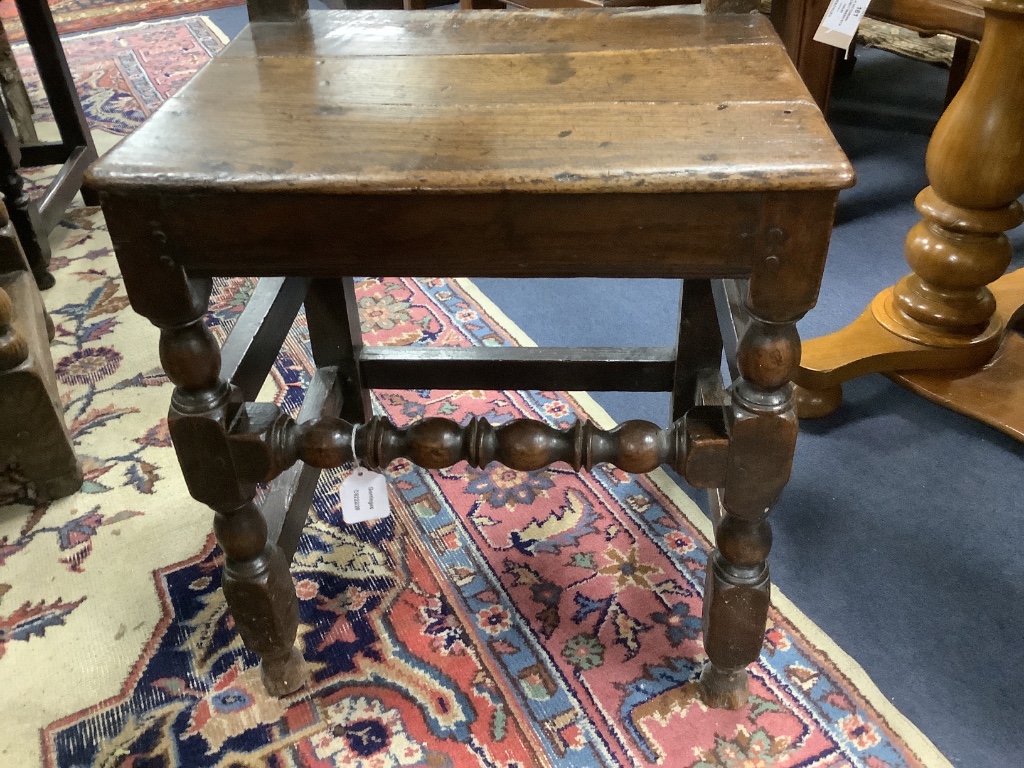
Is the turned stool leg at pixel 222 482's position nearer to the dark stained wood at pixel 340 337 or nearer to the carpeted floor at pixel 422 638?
the carpeted floor at pixel 422 638

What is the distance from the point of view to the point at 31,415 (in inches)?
42.2

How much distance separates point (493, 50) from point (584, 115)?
0.20 meters

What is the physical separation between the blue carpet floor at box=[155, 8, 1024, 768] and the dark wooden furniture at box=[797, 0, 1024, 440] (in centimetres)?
5

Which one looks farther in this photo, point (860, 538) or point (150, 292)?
point (860, 538)

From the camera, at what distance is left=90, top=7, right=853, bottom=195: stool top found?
56 cm

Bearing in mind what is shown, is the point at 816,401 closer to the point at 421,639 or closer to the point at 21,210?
the point at 421,639

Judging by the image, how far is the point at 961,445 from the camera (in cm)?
119

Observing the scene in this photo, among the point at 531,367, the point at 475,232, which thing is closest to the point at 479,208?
the point at 475,232

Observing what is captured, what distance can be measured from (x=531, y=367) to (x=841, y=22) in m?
0.57

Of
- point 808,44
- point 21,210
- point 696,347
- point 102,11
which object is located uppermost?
point 808,44

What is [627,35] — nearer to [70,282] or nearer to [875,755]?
[875,755]

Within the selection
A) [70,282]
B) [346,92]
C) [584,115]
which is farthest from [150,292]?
[70,282]

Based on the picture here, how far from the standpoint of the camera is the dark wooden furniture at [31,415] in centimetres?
104

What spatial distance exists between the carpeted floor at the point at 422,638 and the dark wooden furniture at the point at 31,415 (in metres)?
0.04
